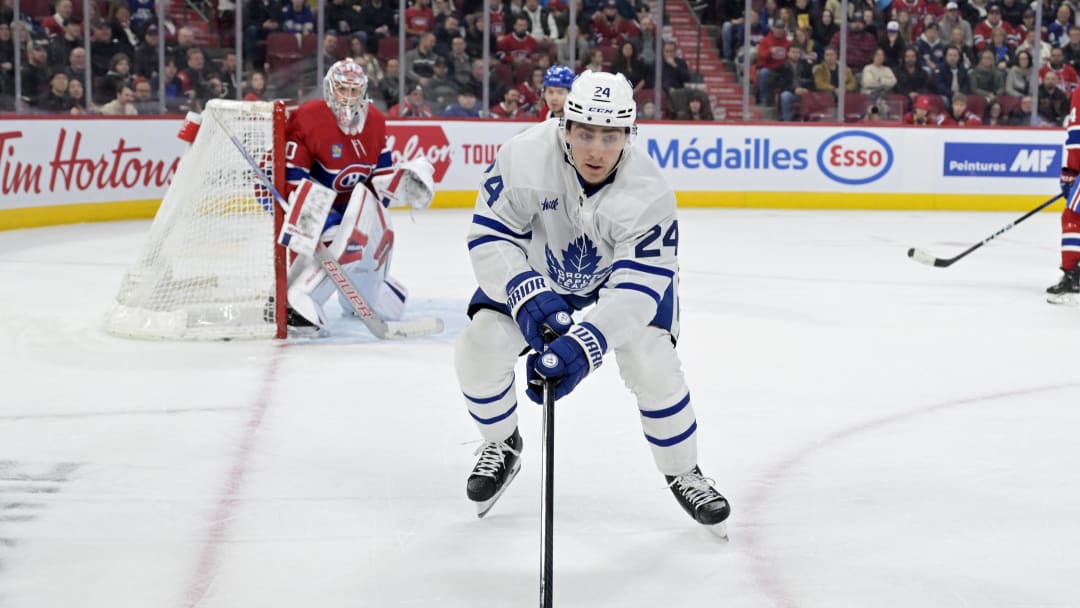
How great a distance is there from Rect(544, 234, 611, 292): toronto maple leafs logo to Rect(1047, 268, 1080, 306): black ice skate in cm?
375

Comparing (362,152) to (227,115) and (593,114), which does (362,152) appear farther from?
(593,114)

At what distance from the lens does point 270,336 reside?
184 inches

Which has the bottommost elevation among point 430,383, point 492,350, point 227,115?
point 430,383

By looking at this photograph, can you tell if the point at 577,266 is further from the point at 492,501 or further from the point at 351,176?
the point at 351,176

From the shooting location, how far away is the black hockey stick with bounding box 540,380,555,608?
84.1 inches

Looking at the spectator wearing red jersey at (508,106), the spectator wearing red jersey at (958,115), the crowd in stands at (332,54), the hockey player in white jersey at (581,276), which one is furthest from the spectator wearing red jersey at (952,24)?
the hockey player in white jersey at (581,276)

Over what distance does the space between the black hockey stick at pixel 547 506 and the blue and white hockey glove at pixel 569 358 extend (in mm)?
22

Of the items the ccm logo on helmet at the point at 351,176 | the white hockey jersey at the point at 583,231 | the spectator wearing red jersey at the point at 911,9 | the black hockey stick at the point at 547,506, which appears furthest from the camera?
the spectator wearing red jersey at the point at 911,9

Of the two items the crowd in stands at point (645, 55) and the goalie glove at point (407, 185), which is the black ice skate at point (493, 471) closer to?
the goalie glove at point (407, 185)

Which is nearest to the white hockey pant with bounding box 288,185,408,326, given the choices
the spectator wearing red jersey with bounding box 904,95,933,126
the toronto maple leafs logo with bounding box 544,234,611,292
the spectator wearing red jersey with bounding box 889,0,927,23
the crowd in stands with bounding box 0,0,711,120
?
the toronto maple leafs logo with bounding box 544,234,611,292

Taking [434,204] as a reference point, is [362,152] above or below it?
above

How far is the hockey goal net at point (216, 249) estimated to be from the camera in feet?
15.3

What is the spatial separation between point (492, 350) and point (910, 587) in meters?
0.87

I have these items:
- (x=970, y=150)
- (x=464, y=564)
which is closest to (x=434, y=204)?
(x=970, y=150)
